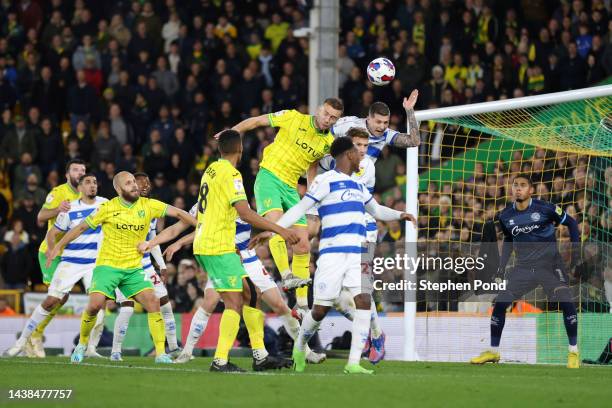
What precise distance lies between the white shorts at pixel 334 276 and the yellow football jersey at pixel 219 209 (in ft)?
3.21

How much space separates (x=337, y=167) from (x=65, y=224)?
18.8 feet

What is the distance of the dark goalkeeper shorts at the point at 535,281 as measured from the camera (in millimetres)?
13852

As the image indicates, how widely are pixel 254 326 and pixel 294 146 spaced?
2.46 meters

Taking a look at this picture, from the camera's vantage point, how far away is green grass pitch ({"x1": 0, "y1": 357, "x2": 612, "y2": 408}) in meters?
8.53

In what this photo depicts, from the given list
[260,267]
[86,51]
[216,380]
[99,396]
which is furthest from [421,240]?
[86,51]

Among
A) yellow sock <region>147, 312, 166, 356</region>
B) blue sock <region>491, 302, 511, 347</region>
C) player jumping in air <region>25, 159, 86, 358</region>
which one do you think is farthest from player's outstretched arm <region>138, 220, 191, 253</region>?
blue sock <region>491, 302, 511, 347</region>

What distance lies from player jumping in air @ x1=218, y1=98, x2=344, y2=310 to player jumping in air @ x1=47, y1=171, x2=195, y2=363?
116 centimetres

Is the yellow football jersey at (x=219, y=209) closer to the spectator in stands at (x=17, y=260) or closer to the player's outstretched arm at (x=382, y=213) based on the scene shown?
the player's outstretched arm at (x=382, y=213)

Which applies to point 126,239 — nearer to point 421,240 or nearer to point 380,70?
point 380,70

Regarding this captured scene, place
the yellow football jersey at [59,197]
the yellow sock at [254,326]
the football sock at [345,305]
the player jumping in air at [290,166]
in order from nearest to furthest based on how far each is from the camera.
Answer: the yellow sock at [254,326] → the football sock at [345,305] → the player jumping in air at [290,166] → the yellow football jersey at [59,197]

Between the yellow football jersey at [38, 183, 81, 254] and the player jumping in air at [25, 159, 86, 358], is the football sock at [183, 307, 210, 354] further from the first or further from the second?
the yellow football jersey at [38, 183, 81, 254]

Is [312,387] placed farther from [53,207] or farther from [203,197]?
[53,207]

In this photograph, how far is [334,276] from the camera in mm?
10734

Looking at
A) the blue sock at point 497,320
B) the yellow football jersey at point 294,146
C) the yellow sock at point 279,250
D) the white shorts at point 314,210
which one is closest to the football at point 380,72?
the yellow football jersey at point 294,146
